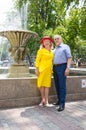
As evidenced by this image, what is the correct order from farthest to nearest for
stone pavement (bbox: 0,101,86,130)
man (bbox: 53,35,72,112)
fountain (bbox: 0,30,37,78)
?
fountain (bbox: 0,30,37,78) < man (bbox: 53,35,72,112) < stone pavement (bbox: 0,101,86,130)

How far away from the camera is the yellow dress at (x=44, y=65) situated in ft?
23.1

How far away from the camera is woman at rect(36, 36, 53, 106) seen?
7031 mm

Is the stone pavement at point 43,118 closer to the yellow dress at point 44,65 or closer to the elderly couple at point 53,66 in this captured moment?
the elderly couple at point 53,66

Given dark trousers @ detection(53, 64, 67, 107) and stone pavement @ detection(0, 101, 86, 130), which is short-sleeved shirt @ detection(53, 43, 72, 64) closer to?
dark trousers @ detection(53, 64, 67, 107)

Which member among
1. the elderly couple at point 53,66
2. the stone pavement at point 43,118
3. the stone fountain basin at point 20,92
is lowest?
the stone pavement at point 43,118

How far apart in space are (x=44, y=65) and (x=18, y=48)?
437 cm

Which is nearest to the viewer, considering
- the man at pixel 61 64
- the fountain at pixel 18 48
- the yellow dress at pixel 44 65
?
the man at pixel 61 64

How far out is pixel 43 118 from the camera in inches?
239

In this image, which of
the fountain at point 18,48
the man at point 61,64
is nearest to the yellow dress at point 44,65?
the man at point 61,64

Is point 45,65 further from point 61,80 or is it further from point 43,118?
point 43,118

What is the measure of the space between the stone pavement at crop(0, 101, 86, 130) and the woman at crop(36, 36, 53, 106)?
541 millimetres

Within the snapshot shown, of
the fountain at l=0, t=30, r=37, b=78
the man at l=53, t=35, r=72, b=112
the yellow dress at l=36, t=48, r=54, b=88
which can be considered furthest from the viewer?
the fountain at l=0, t=30, r=37, b=78

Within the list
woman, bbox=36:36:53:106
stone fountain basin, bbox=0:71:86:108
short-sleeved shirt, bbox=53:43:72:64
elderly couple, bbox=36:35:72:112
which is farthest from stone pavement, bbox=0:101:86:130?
short-sleeved shirt, bbox=53:43:72:64

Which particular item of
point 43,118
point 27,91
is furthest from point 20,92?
point 43,118
